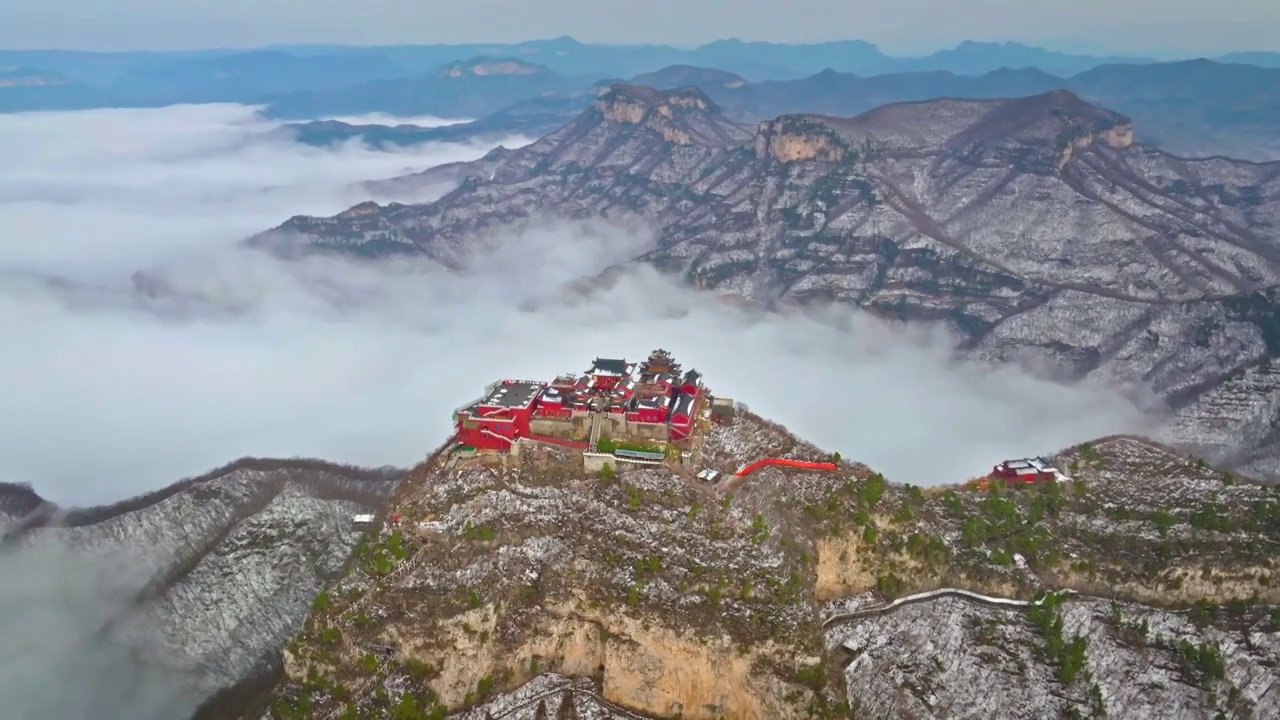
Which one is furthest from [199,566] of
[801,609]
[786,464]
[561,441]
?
[801,609]

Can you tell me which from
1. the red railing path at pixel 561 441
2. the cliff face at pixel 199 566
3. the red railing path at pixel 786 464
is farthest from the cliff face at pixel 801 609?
the cliff face at pixel 199 566

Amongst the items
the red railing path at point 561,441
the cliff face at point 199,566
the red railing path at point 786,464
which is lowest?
the cliff face at point 199,566

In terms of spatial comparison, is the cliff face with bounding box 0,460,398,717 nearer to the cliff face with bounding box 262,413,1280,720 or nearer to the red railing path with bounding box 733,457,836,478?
the cliff face with bounding box 262,413,1280,720

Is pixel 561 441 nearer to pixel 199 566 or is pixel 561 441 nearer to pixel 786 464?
pixel 786 464

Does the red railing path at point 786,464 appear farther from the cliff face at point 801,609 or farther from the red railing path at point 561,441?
the red railing path at point 561,441

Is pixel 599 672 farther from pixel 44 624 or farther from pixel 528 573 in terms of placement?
pixel 44 624

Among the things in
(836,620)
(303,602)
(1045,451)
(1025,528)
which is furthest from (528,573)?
(1045,451)

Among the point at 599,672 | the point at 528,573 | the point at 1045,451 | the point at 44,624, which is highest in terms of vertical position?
the point at 1045,451

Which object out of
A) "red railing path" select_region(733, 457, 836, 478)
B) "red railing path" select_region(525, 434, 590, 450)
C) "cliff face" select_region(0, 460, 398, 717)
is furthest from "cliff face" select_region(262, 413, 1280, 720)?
"cliff face" select_region(0, 460, 398, 717)

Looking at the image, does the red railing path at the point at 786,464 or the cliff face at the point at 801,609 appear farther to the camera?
the red railing path at the point at 786,464
